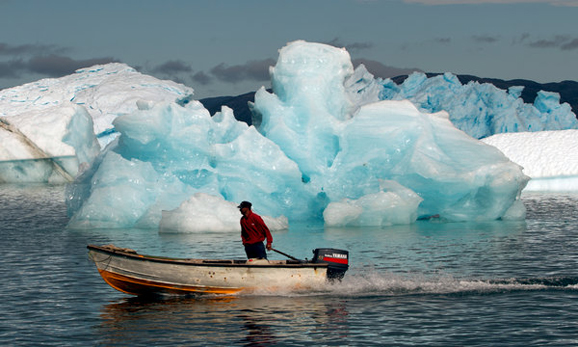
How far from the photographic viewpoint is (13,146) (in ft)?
168

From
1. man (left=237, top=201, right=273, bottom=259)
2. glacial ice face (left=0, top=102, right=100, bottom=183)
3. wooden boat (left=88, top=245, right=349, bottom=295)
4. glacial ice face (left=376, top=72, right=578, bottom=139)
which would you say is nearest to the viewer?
wooden boat (left=88, top=245, right=349, bottom=295)

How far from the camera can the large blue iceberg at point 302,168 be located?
22234 millimetres

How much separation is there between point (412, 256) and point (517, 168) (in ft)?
24.8

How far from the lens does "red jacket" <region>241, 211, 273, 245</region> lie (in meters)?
12.3

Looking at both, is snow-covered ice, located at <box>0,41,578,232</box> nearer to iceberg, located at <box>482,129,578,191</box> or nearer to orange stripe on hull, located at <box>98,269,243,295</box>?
orange stripe on hull, located at <box>98,269,243,295</box>

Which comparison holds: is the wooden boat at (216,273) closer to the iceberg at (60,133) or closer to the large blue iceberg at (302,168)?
the large blue iceberg at (302,168)

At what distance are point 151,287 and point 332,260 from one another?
2999mm

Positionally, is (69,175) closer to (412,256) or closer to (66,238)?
(66,238)

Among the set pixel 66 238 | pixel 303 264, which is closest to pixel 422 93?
pixel 66 238

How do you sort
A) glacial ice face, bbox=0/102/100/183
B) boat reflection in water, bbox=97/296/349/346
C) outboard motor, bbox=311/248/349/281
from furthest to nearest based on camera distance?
1. glacial ice face, bbox=0/102/100/183
2. outboard motor, bbox=311/248/349/281
3. boat reflection in water, bbox=97/296/349/346

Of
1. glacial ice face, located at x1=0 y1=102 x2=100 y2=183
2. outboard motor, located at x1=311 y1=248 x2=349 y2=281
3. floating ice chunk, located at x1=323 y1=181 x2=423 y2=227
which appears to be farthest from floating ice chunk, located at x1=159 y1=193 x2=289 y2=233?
glacial ice face, located at x1=0 y1=102 x2=100 y2=183

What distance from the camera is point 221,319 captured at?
34.7ft

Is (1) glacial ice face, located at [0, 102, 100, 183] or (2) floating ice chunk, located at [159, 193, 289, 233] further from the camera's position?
(1) glacial ice face, located at [0, 102, 100, 183]

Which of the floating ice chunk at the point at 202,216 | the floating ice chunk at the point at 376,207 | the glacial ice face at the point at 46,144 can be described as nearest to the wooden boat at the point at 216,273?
the floating ice chunk at the point at 202,216
